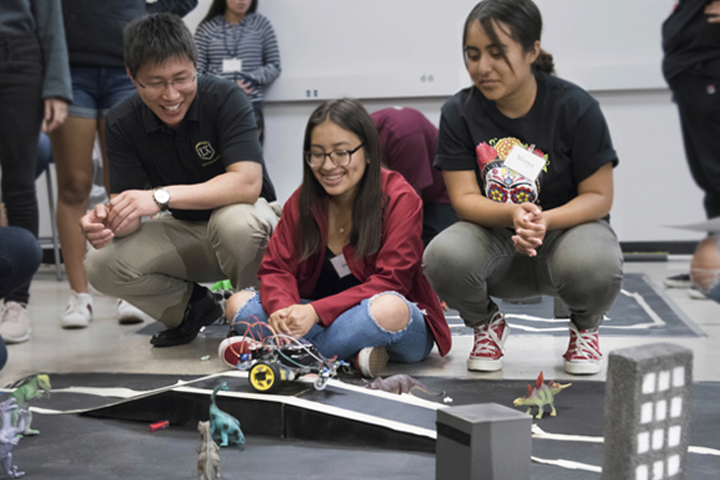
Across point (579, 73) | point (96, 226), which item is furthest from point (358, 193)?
point (579, 73)

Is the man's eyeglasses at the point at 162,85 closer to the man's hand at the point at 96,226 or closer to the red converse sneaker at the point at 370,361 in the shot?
the man's hand at the point at 96,226

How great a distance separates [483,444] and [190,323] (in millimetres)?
1536

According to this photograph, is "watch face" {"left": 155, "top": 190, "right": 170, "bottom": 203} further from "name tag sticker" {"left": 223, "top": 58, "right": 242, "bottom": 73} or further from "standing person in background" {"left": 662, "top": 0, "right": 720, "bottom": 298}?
"name tag sticker" {"left": 223, "top": 58, "right": 242, "bottom": 73}

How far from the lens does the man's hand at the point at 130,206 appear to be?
6.10ft

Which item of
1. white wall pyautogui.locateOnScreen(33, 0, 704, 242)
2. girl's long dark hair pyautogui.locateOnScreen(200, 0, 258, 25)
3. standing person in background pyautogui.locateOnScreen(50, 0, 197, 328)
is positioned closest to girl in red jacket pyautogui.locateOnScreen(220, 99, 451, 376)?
standing person in background pyautogui.locateOnScreen(50, 0, 197, 328)

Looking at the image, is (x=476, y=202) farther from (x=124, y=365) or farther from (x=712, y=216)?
(x=712, y=216)

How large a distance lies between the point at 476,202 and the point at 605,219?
1.17 feet

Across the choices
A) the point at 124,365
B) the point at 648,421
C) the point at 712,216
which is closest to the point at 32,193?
the point at 124,365

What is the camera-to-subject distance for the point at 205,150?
2016mm

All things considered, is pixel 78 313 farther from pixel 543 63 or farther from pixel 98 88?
pixel 543 63

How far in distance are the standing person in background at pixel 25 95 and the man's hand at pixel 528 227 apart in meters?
1.54

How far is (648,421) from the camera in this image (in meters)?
0.66

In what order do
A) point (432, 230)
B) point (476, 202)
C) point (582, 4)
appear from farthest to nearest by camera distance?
point (582, 4), point (432, 230), point (476, 202)

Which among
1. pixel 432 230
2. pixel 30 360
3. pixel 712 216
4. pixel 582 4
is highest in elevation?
pixel 582 4
